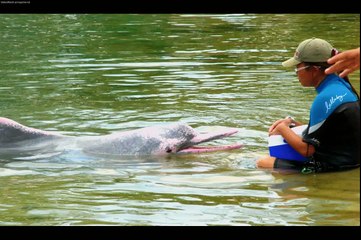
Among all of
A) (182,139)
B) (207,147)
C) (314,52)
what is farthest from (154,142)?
(314,52)

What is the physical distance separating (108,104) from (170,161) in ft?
8.60

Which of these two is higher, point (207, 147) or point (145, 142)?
point (145, 142)

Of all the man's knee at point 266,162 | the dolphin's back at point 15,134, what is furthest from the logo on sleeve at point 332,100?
the dolphin's back at point 15,134

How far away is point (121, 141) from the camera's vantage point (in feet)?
26.1

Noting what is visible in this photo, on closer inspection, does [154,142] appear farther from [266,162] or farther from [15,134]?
[15,134]

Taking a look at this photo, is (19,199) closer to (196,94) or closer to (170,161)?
(170,161)

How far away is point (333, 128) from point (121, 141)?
2.34m

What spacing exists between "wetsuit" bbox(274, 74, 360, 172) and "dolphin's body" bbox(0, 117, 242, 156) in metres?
1.24

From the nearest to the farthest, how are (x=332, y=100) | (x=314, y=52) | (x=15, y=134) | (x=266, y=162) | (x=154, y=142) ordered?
(x=332, y=100), (x=314, y=52), (x=266, y=162), (x=154, y=142), (x=15, y=134)

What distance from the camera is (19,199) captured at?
6.43 meters

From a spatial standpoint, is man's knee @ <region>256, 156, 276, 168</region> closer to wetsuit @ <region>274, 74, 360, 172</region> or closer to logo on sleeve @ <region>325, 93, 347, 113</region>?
wetsuit @ <region>274, 74, 360, 172</region>

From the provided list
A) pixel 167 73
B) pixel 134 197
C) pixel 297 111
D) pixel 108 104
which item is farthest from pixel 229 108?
pixel 134 197

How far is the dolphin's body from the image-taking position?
26.0ft

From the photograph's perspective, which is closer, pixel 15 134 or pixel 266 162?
pixel 266 162
